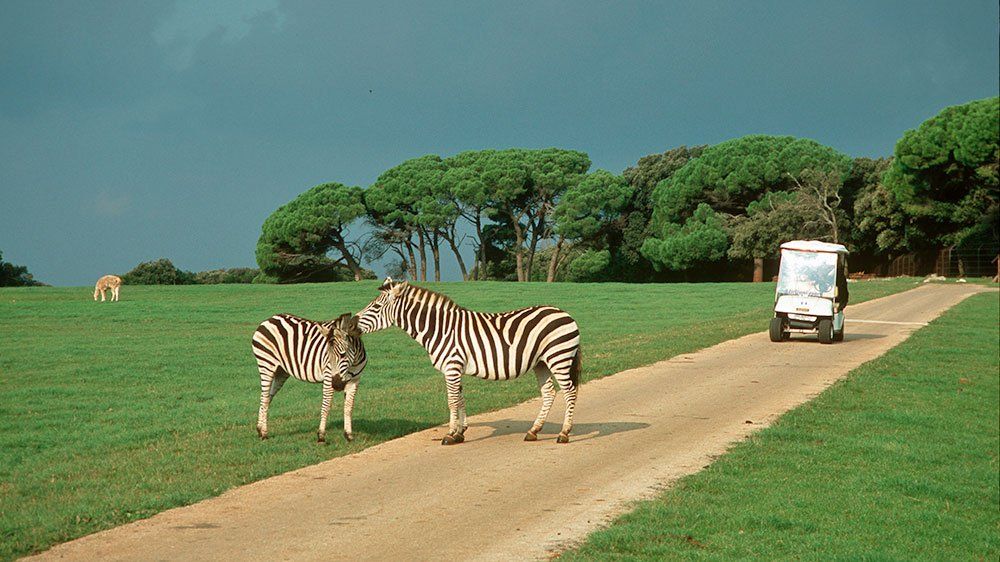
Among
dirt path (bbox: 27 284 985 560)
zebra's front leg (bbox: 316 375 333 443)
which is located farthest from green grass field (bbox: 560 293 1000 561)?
zebra's front leg (bbox: 316 375 333 443)

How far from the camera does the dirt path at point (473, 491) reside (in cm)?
916

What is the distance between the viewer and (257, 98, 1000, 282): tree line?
236ft

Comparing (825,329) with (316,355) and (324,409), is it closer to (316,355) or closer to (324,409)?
(324,409)

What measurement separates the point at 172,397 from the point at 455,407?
10.3 m

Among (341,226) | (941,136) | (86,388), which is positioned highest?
(941,136)

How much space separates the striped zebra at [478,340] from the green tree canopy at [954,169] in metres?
62.9

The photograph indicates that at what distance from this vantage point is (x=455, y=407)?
1386cm

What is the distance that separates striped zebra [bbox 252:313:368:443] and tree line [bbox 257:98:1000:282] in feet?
203

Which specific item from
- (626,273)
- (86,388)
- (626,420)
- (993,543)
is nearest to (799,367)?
(626,420)

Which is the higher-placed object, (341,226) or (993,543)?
(341,226)

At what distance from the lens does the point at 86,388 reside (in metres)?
23.3

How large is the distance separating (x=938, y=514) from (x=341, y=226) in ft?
272

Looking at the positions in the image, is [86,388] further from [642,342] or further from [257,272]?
[257,272]

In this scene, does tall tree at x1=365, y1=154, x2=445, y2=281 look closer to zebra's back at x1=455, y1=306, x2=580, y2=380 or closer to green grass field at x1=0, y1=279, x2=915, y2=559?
green grass field at x1=0, y1=279, x2=915, y2=559
